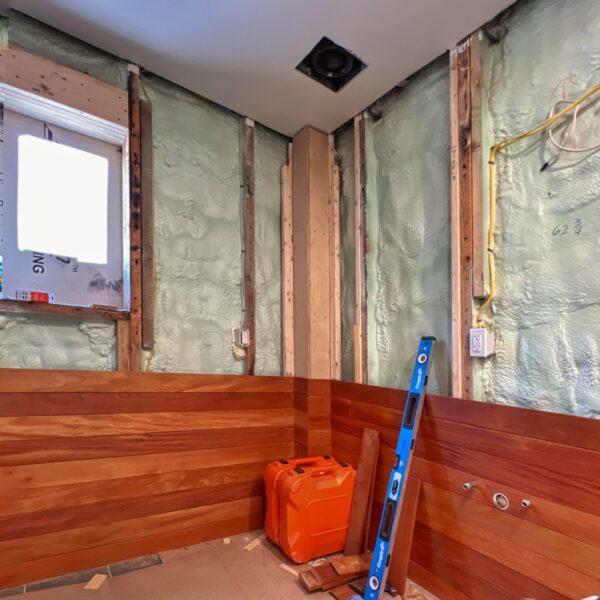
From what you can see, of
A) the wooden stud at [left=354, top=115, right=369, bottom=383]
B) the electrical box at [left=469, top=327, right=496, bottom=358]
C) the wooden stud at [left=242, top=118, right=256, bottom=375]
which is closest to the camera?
the electrical box at [left=469, top=327, right=496, bottom=358]

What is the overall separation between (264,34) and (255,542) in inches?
103

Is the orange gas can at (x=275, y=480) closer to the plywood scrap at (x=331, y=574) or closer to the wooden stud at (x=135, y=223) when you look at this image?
the plywood scrap at (x=331, y=574)

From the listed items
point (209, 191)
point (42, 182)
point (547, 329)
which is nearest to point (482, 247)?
point (547, 329)

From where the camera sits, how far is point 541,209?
153cm

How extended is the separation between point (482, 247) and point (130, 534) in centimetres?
215

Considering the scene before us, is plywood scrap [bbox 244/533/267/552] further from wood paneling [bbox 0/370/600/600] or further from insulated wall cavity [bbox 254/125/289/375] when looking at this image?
insulated wall cavity [bbox 254/125/289/375]

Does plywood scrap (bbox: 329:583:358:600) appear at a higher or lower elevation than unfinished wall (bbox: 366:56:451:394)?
lower

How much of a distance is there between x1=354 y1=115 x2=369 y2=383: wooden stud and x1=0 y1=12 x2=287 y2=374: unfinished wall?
21.5 inches

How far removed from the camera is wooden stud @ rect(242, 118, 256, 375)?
2.44 m

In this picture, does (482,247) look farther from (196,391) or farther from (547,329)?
(196,391)

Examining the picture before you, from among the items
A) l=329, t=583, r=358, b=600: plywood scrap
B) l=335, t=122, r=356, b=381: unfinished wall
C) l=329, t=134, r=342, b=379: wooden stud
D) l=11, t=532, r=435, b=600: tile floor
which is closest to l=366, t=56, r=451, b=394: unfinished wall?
l=335, t=122, r=356, b=381: unfinished wall

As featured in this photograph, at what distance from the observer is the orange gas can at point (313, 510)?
1.98 metres

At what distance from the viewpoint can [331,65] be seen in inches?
82.0

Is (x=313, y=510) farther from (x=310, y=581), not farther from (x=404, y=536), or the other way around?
(x=404, y=536)
